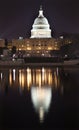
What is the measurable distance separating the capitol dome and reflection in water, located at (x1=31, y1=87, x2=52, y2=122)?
288 ft

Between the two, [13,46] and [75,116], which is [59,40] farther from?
[75,116]

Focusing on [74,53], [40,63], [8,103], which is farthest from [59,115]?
[74,53]

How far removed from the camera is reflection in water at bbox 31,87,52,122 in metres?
17.4

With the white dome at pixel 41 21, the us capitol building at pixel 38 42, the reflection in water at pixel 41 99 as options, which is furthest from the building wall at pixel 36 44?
the reflection in water at pixel 41 99

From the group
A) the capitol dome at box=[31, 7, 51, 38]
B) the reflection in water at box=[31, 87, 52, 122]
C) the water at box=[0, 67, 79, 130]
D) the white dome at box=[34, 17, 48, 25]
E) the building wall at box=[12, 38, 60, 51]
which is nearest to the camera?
the water at box=[0, 67, 79, 130]

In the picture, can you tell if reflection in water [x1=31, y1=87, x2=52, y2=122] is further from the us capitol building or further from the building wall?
the building wall

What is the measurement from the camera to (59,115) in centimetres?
1625

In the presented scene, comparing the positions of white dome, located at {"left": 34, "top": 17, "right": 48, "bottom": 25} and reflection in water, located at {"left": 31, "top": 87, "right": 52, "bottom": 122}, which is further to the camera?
white dome, located at {"left": 34, "top": 17, "right": 48, "bottom": 25}

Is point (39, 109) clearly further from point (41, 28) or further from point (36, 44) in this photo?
point (41, 28)

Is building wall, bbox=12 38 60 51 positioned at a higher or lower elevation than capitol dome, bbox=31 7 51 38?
lower

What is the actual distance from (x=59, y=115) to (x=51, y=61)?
56.2 meters

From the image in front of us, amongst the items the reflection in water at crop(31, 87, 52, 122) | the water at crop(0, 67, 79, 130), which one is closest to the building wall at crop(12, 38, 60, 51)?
the reflection in water at crop(31, 87, 52, 122)

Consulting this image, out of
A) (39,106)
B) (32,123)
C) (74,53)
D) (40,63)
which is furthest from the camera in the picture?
(74,53)

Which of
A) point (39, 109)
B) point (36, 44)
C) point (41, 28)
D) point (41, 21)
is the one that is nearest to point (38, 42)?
point (36, 44)
